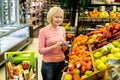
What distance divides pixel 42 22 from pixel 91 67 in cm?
1326

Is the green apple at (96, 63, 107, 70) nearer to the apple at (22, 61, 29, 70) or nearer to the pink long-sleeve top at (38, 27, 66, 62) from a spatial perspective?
the apple at (22, 61, 29, 70)

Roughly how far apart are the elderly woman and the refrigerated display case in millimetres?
3012

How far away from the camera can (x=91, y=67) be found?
283 cm

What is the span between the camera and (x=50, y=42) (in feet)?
11.0

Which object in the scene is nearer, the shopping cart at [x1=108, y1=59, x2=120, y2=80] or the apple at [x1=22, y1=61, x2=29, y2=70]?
the shopping cart at [x1=108, y1=59, x2=120, y2=80]

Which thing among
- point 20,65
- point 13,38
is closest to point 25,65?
point 20,65

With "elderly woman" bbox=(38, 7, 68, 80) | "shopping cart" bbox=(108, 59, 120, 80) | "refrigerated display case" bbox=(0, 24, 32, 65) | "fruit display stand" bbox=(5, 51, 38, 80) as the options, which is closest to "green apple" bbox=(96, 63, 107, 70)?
"shopping cart" bbox=(108, 59, 120, 80)

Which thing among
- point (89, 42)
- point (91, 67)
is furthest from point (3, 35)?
point (91, 67)

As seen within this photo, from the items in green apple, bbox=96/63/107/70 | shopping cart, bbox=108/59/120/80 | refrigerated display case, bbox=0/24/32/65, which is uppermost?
shopping cart, bbox=108/59/120/80

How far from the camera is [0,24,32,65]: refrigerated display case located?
6.56m

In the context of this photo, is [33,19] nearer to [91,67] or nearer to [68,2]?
[68,2]

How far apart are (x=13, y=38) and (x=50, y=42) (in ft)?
14.5

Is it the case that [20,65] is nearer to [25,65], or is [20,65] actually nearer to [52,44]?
[25,65]

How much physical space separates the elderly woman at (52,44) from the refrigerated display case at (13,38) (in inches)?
119
